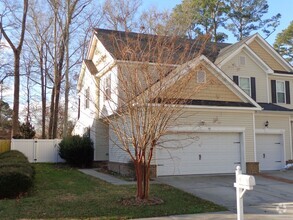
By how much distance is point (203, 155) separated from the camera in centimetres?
1838

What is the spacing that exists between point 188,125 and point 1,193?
9167mm

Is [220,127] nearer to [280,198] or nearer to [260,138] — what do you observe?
[260,138]

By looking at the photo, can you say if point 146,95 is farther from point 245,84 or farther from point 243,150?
point 245,84

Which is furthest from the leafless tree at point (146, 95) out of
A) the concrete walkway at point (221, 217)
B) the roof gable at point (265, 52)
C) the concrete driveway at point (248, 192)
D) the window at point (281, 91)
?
the window at point (281, 91)

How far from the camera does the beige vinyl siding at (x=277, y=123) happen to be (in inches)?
836

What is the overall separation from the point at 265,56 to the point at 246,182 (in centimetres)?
1957

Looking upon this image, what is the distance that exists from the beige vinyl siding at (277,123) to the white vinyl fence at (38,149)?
13690 millimetres

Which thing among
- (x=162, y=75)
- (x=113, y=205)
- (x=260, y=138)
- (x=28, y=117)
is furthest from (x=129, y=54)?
(x=28, y=117)

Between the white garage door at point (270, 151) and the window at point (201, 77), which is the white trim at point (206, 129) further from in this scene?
the white garage door at point (270, 151)

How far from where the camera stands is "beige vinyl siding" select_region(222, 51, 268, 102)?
75.4 feet

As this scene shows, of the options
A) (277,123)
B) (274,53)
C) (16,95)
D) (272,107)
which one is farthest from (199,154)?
(16,95)

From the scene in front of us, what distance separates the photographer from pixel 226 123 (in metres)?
18.9

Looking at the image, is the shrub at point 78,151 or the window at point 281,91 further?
the window at point 281,91

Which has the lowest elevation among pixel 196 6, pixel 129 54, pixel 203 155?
pixel 203 155
